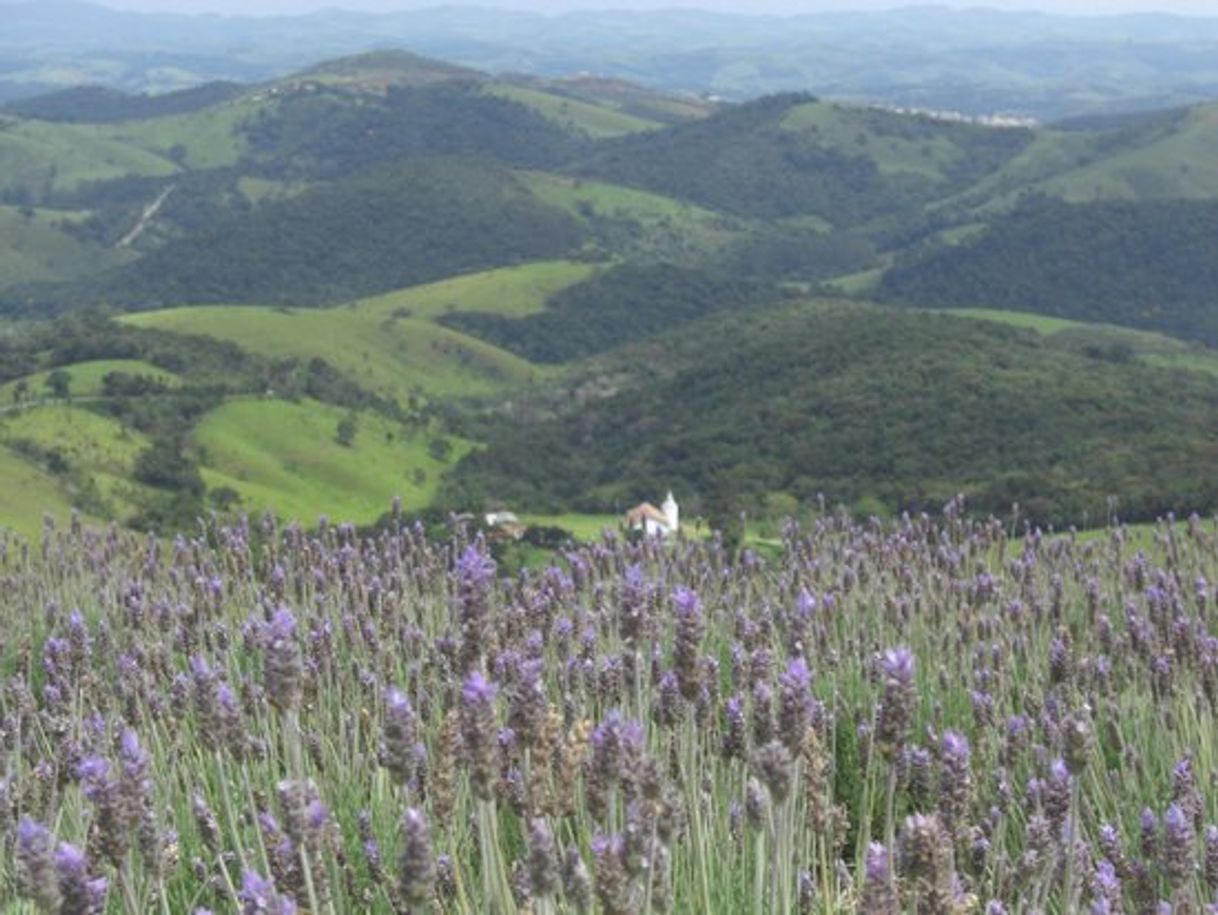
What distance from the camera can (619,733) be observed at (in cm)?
300

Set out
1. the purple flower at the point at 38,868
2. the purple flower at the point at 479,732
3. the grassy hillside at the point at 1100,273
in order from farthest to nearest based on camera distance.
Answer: the grassy hillside at the point at 1100,273, the purple flower at the point at 479,732, the purple flower at the point at 38,868

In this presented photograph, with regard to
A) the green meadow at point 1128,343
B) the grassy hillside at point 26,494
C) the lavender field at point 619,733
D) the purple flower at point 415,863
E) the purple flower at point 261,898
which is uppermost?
the purple flower at point 415,863

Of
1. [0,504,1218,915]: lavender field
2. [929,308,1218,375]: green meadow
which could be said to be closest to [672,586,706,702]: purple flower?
[0,504,1218,915]: lavender field

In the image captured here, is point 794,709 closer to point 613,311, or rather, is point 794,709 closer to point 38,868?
point 38,868

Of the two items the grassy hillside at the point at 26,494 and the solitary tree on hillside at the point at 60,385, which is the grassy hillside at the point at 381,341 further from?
the grassy hillside at the point at 26,494

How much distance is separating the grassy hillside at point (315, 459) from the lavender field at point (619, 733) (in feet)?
237

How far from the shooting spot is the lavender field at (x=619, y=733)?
9.30ft

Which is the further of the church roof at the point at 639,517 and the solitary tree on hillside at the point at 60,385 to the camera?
the solitary tree on hillside at the point at 60,385

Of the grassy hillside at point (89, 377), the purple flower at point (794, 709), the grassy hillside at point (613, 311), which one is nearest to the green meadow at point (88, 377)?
the grassy hillside at point (89, 377)

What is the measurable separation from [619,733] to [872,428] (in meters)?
92.1

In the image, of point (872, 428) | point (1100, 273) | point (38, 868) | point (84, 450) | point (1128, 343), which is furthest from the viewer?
point (1100, 273)

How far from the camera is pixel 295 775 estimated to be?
2.80 meters

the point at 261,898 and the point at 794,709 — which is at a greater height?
the point at 794,709

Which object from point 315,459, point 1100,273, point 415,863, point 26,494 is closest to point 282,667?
point 415,863
